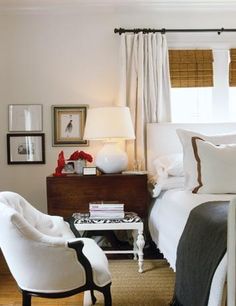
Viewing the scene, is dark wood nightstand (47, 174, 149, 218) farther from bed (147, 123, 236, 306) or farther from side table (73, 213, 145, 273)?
side table (73, 213, 145, 273)

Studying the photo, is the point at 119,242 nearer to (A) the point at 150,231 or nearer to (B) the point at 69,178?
(A) the point at 150,231

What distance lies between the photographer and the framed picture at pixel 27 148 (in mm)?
3969

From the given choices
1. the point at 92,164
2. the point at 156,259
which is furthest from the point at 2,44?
the point at 156,259

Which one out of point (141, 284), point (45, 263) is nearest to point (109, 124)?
point (141, 284)

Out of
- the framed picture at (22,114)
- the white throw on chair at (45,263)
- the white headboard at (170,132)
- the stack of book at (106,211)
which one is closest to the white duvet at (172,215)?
the stack of book at (106,211)

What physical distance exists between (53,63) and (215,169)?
2.05 meters

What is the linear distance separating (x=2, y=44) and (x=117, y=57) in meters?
1.19

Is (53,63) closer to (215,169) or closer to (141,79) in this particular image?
(141,79)

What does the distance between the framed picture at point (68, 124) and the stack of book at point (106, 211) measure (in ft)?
3.24

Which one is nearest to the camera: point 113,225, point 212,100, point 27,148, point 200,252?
point 200,252

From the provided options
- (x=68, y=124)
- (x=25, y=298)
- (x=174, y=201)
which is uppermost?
(x=68, y=124)

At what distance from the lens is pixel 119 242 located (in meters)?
3.70

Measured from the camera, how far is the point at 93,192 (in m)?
3.50

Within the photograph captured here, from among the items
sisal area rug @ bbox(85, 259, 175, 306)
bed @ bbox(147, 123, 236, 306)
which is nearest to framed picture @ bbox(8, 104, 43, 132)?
bed @ bbox(147, 123, 236, 306)
